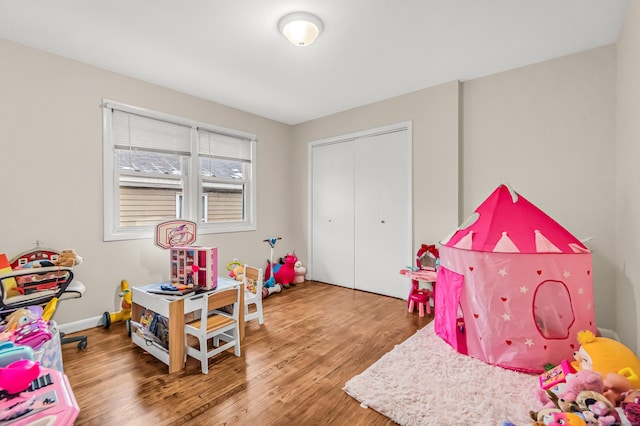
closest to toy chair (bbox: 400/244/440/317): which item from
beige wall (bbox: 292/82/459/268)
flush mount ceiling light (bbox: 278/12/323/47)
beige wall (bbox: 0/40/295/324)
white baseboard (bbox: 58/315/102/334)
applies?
beige wall (bbox: 292/82/459/268)

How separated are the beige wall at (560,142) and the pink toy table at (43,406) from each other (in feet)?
11.6

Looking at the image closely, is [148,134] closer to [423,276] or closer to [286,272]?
[286,272]

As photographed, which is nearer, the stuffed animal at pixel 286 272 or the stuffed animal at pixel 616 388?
the stuffed animal at pixel 616 388

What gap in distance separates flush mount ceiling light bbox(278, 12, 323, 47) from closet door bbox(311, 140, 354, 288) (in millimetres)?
2076

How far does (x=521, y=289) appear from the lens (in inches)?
82.0

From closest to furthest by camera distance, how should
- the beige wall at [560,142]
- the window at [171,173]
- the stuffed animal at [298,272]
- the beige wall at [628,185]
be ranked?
1. the beige wall at [628,185]
2. the beige wall at [560,142]
3. the window at [171,173]
4. the stuffed animal at [298,272]

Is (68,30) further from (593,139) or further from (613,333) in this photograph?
(613,333)

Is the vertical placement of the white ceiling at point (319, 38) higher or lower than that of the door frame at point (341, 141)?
higher

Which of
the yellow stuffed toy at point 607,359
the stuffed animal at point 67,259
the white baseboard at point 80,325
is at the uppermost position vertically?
the stuffed animal at point 67,259

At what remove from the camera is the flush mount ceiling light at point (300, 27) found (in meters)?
2.17

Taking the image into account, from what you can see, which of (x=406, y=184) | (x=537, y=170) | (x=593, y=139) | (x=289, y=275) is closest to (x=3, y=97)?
(x=289, y=275)

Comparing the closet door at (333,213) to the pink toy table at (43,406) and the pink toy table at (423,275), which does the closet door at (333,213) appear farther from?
the pink toy table at (43,406)

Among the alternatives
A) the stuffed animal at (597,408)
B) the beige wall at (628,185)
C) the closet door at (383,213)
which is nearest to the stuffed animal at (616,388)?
the stuffed animal at (597,408)

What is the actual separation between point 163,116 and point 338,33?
2234 mm
